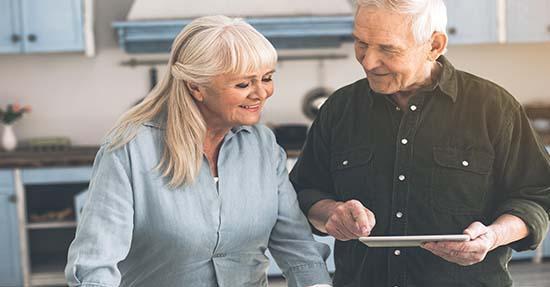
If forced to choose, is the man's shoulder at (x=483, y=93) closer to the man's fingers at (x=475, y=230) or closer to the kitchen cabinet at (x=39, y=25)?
the man's fingers at (x=475, y=230)

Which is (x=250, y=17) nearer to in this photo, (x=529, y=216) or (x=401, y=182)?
(x=401, y=182)

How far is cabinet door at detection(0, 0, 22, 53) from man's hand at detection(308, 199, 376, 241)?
146 inches

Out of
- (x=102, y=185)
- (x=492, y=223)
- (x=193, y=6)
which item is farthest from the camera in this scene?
(x=193, y=6)

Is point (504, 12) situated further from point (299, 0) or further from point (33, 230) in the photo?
point (33, 230)

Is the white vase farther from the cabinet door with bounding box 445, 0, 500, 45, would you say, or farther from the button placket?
the button placket

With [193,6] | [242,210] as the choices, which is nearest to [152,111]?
[242,210]

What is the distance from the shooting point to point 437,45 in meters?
2.25

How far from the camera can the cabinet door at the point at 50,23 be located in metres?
5.49

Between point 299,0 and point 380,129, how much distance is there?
3498 millimetres

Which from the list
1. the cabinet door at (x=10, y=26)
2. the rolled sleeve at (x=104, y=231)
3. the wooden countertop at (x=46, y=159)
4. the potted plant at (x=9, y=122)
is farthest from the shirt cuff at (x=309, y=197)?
the potted plant at (x=9, y=122)

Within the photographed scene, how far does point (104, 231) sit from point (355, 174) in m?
0.69

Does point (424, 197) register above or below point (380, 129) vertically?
below

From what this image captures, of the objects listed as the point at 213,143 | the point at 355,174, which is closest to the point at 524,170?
the point at 355,174

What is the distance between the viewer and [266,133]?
2324 mm
